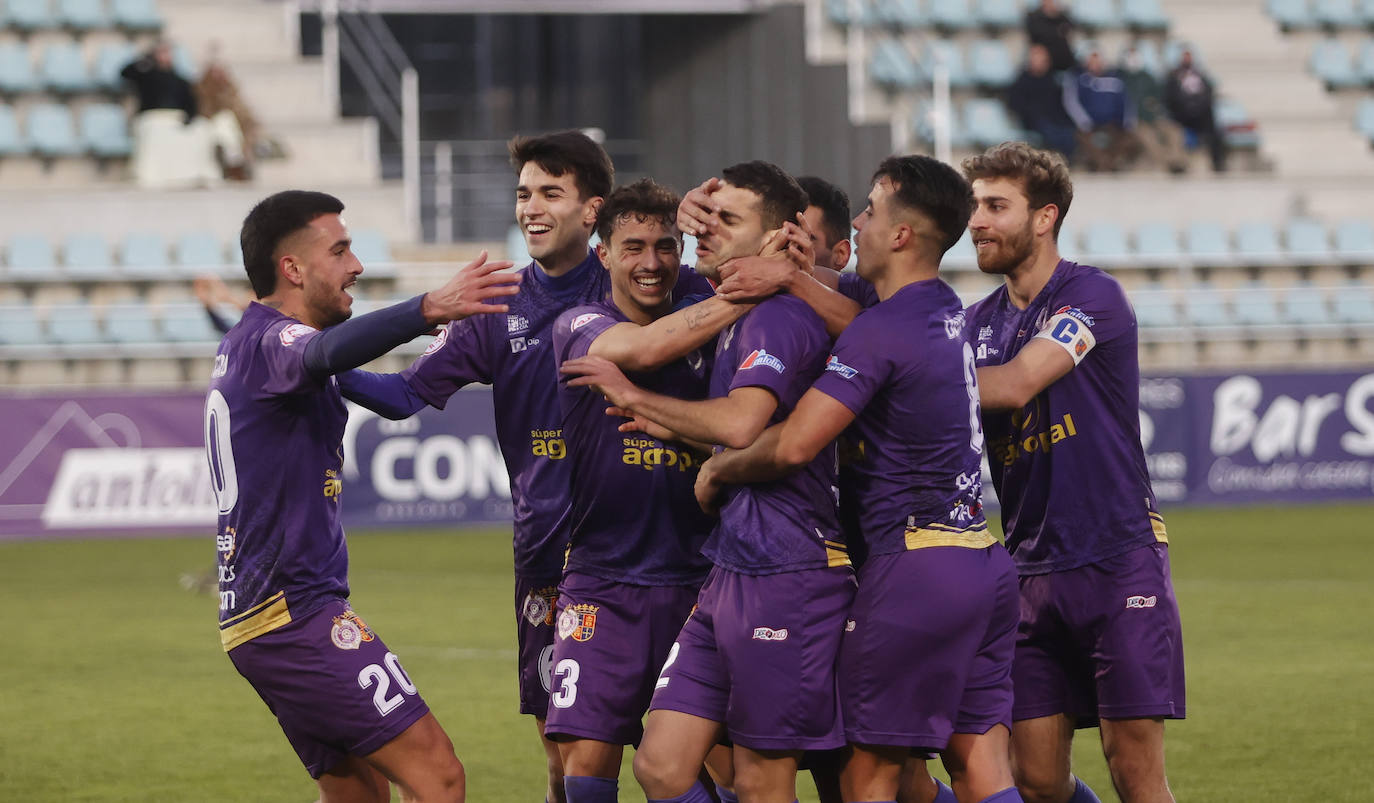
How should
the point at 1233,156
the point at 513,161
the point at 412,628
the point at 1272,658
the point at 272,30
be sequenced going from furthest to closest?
the point at 1233,156 < the point at 272,30 < the point at 412,628 < the point at 1272,658 < the point at 513,161

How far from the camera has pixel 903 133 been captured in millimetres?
24250

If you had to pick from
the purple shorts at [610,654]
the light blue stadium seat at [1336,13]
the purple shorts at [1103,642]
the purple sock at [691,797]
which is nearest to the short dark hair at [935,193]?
the purple shorts at [1103,642]

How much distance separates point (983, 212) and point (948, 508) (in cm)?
115

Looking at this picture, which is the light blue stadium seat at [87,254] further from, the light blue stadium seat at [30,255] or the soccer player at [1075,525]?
the soccer player at [1075,525]

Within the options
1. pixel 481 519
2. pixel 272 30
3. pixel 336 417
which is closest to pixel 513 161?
pixel 336 417

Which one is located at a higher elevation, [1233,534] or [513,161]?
[513,161]

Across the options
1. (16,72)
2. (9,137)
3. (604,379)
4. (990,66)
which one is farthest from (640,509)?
(990,66)

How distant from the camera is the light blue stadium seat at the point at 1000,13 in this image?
87.8ft

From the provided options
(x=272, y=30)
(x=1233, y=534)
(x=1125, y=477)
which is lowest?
(x=1233, y=534)

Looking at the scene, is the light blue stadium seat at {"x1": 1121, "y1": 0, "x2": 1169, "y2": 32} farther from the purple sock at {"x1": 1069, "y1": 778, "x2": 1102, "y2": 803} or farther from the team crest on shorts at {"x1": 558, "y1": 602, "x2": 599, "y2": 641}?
the team crest on shorts at {"x1": 558, "y1": 602, "x2": 599, "y2": 641}

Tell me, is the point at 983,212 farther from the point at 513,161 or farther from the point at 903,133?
the point at 903,133

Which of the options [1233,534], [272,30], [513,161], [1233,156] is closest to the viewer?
[513,161]

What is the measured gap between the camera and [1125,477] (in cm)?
587

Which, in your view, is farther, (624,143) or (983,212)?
(624,143)
